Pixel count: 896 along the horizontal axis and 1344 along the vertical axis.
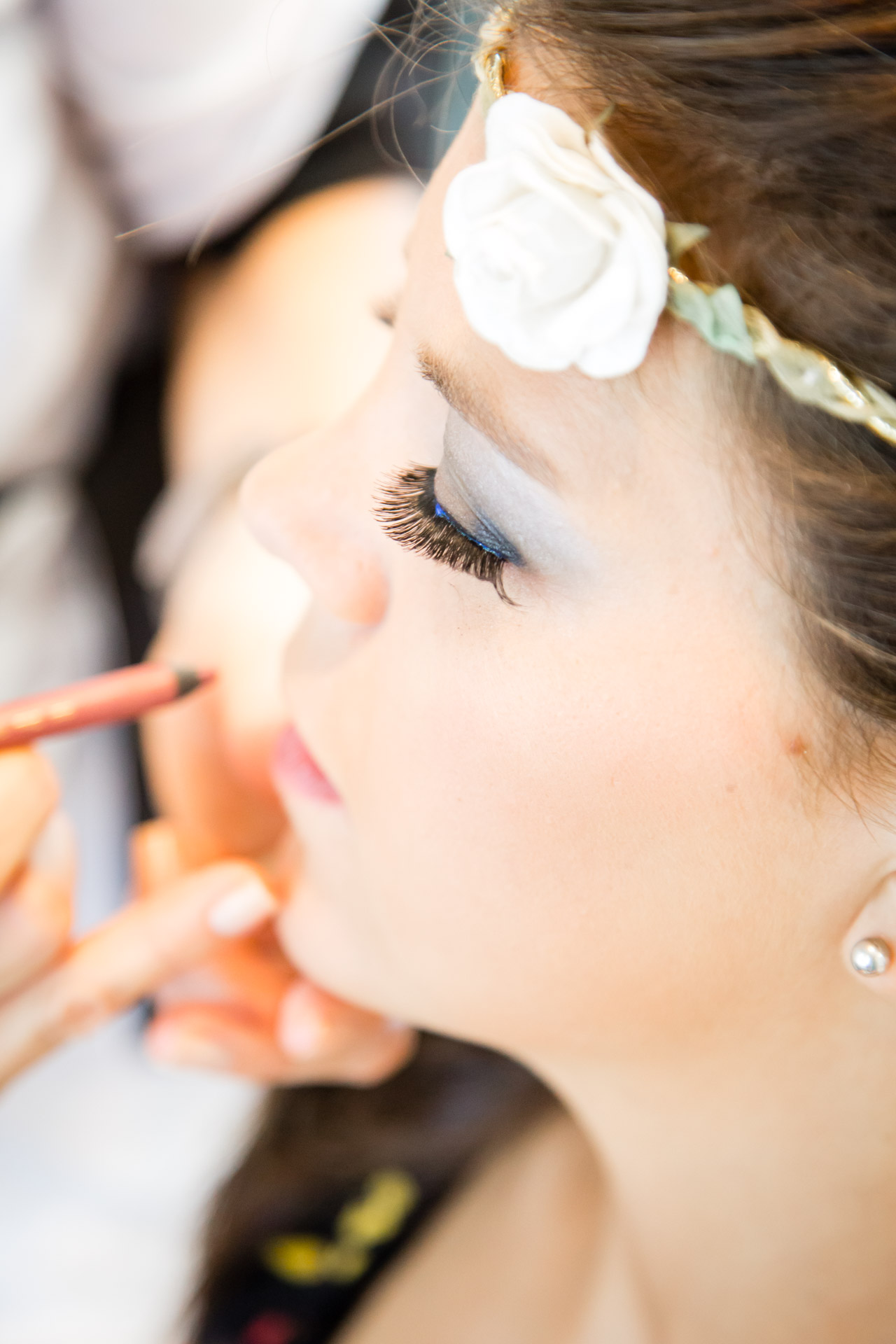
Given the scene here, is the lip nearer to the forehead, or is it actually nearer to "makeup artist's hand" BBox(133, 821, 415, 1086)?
"makeup artist's hand" BBox(133, 821, 415, 1086)

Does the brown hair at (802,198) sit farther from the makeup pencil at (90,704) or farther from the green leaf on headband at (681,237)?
the makeup pencil at (90,704)

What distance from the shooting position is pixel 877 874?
1.68 feet

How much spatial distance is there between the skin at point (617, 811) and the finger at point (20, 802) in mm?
190

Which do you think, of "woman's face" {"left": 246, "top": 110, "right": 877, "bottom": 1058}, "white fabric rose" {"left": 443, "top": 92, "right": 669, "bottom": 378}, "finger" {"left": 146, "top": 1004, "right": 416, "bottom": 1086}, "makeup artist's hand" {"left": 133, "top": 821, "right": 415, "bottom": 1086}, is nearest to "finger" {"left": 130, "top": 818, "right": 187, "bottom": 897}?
"makeup artist's hand" {"left": 133, "top": 821, "right": 415, "bottom": 1086}

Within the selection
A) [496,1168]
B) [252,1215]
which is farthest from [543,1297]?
[252,1215]

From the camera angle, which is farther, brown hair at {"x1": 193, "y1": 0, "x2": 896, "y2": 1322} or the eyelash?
the eyelash

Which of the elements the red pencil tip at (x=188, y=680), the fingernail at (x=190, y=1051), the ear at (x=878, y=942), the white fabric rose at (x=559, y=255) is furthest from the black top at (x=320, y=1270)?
the white fabric rose at (x=559, y=255)

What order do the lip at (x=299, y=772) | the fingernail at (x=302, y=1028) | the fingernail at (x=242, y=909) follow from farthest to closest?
the fingernail at (x=302, y=1028) < the fingernail at (x=242, y=909) < the lip at (x=299, y=772)

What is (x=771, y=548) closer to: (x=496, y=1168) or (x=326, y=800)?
(x=326, y=800)

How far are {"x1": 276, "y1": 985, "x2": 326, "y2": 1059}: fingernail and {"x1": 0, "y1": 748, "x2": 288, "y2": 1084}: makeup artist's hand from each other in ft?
0.43

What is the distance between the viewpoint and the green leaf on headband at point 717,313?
0.41 meters

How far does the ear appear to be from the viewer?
51 cm

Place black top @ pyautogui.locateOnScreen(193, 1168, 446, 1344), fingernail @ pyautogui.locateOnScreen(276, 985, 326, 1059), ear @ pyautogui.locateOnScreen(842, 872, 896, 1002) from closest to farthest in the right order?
ear @ pyautogui.locateOnScreen(842, 872, 896, 1002)
fingernail @ pyautogui.locateOnScreen(276, 985, 326, 1059)
black top @ pyautogui.locateOnScreen(193, 1168, 446, 1344)

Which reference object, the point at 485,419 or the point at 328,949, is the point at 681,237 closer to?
the point at 485,419
